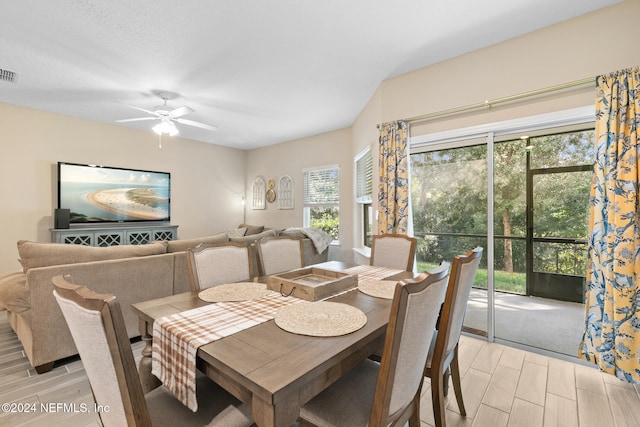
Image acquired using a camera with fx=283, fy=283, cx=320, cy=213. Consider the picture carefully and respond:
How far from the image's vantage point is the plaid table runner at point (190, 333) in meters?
0.97

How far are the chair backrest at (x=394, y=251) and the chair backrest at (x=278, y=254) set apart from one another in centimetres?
69

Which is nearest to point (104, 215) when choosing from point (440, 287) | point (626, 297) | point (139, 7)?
point (139, 7)

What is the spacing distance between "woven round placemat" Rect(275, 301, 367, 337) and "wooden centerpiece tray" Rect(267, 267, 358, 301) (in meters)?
0.06

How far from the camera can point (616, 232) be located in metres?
1.92

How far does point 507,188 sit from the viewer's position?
2631mm

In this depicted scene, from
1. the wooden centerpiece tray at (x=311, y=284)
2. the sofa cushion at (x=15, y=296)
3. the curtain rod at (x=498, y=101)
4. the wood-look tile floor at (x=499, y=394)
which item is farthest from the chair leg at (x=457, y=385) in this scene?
the sofa cushion at (x=15, y=296)

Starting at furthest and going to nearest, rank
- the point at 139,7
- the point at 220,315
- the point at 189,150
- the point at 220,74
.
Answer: the point at 189,150 < the point at 220,74 < the point at 139,7 < the point at 220,315

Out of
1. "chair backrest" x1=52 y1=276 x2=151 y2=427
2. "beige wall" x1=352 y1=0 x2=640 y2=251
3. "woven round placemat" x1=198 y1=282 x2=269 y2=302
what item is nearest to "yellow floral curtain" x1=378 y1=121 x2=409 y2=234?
"beige wall" x1=352 y1=0 x2=640 y2=251

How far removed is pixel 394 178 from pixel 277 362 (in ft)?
8.05

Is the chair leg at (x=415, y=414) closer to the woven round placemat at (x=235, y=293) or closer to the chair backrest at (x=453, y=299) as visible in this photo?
the chair backrest at (x=453, y=299)

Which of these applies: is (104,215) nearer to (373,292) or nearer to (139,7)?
(139,7)

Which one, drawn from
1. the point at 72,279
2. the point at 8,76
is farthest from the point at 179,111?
the point at 72,279

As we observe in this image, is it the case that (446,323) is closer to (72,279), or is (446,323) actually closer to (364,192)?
(72,279)

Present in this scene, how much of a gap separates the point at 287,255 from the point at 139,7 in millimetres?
2096
